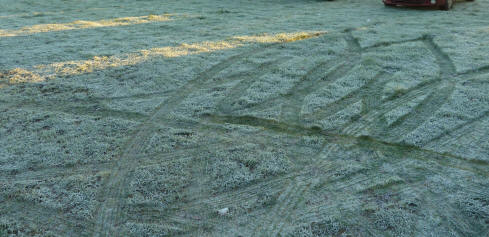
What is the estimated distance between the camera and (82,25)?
862 centimetres

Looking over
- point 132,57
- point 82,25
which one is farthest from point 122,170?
point 82,25

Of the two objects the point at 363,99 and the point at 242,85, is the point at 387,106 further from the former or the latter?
the point at 242,85

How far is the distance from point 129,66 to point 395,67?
159 inches

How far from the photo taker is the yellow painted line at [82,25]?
8106mm

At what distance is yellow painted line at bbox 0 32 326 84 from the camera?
5.67 meters

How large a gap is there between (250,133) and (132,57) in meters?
3.25

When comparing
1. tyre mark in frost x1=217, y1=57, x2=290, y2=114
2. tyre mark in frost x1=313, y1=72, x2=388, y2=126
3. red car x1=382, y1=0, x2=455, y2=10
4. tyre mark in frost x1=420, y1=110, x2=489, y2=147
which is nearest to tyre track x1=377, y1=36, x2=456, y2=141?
tyre mark in frost x1=420, y1=110, x2=489, y2=147

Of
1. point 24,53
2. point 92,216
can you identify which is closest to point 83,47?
point 24,53

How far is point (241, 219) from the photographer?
2.82 meters

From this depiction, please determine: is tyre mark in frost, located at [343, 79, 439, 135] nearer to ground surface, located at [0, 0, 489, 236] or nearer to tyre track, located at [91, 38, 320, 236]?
ground surface, located at [0, 0, 489, 236]

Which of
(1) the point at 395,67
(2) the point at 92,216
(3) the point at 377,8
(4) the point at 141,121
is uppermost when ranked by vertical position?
(3) the point at 377,8

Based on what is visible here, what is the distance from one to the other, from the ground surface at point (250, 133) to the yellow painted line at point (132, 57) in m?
0.04

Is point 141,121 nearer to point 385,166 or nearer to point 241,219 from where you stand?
point 241,219

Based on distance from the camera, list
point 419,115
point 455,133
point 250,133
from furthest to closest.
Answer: point 419,115, point 250,133, point 455,133
